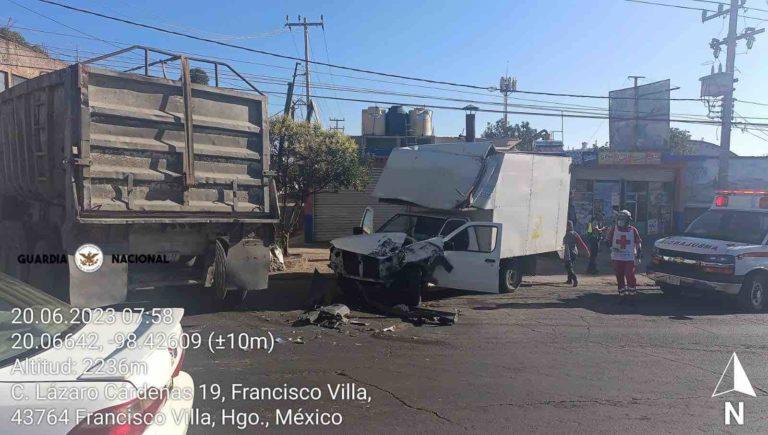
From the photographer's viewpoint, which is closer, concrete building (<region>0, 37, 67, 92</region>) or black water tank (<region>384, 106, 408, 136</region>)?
concrete building (<region>0, 37, 67, 92</region>)

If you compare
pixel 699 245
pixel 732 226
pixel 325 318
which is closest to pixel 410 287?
pixel 325 318

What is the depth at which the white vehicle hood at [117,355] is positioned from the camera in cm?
271

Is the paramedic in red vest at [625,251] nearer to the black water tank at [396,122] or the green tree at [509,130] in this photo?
the black water tank at [396,122]

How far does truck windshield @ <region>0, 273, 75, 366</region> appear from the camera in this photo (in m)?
2.88

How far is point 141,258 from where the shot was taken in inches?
302

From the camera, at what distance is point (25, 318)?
3.21 meters

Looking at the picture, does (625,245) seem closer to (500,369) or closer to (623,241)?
(623,241)

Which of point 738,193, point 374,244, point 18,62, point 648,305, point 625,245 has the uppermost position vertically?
point 18,62

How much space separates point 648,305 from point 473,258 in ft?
12.3

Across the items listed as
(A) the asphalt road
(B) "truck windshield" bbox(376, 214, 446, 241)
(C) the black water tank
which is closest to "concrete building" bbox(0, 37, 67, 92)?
(C) the black water tank

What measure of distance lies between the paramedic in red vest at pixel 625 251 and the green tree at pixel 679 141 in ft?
120

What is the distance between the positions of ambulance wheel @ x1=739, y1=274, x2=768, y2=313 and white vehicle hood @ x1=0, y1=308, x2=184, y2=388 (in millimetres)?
10814

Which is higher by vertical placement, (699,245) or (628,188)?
(628,188)

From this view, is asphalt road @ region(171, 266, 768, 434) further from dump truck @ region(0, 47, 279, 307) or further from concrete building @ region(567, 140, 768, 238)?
concrete building @ region(567, 140, 768, 238)
